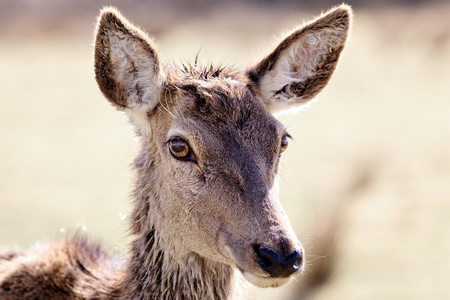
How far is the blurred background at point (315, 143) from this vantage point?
34.4 ft

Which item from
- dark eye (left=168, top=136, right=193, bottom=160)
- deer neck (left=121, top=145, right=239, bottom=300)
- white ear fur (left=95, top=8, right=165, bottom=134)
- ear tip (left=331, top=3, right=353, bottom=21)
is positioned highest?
ear tip (left=331, top=3, right=353, bottom=21)

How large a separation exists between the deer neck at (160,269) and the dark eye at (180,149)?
322mm

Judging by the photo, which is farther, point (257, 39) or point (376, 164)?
point (257, 39)

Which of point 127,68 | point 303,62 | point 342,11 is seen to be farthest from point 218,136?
point 342,11

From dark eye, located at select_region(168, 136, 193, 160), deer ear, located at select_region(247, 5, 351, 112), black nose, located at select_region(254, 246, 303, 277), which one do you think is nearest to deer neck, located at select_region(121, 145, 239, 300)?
dark eye, located at select_region(168, 136, 193, 160)

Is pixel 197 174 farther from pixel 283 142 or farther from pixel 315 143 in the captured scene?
pixel 315 143

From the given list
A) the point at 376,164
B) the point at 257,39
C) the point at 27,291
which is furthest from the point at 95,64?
the point at 257,39

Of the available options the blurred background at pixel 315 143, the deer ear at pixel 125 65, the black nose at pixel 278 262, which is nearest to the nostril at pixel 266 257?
the black nose at pixel 278 262

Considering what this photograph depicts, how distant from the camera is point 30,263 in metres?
5.21

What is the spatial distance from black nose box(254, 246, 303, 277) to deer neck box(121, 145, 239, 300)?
797 mm

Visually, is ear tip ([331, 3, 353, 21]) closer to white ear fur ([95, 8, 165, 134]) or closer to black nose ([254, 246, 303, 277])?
white ear fur ([95, 8, 165, 134])

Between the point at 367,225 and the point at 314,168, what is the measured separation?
2988 mm

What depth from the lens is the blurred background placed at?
10.5m

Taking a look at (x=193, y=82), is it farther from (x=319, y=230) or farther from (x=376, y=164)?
(x=376, y=164)
